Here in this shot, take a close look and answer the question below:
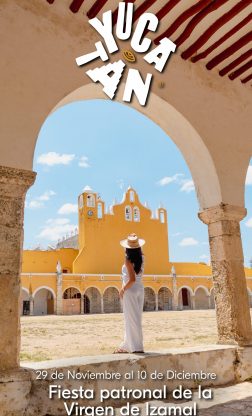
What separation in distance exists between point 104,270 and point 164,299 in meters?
5.61

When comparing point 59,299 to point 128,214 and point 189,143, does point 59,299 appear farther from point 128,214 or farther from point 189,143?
point 189,143

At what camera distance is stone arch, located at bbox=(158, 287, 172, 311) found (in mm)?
29109

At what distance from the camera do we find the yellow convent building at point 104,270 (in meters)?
25.1

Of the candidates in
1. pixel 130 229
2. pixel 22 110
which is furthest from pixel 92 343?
pixel 130 229

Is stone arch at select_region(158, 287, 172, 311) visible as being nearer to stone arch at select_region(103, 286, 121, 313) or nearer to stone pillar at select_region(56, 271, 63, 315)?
stone arch at select_region(103, 286, 121, 313)

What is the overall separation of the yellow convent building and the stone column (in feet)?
71.2

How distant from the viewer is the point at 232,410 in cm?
278

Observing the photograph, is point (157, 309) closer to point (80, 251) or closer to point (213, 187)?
point (80, 251)

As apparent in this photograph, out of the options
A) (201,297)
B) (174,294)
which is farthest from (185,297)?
(174,294)

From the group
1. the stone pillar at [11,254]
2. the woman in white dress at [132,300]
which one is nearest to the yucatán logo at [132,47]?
the stone pillar at [11,254]

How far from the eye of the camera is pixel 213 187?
444cm

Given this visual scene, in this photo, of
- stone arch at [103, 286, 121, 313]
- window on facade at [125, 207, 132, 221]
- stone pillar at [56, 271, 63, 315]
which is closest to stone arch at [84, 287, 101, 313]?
stone arch at [103, 286, 121, 313]

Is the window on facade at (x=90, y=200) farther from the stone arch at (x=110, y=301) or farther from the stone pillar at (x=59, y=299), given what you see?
the stone pillar at (x=59, y=299)

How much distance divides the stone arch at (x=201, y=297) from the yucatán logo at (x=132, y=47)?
2902 cm
